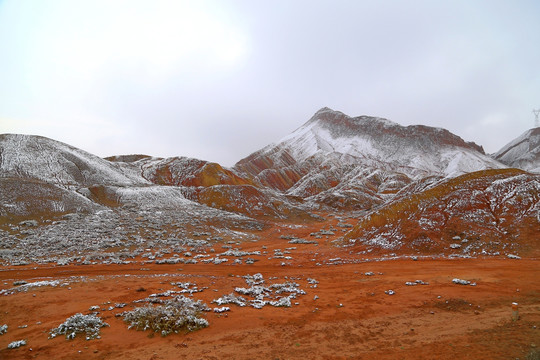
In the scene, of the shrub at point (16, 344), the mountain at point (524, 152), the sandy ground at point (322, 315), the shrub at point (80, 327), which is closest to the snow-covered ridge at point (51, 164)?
the sandy ground at point (322, 315)

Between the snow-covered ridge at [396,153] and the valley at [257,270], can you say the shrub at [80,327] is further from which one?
the snow-covered ridge at [396,153]

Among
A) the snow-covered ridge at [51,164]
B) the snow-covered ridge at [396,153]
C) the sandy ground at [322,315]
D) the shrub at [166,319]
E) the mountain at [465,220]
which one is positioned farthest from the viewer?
the snow-covered ridge at [396,153]

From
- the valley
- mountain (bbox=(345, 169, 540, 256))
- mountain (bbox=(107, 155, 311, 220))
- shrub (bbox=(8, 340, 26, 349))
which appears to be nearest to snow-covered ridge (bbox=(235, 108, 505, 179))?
mountain (bbox=(107, 155, 311, 220))

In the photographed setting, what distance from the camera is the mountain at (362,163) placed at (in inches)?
4683

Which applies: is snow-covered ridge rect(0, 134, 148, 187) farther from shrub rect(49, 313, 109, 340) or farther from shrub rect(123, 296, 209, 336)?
shrub rect(123, 296, 209, 336)

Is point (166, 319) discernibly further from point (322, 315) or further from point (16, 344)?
point (322, 315)

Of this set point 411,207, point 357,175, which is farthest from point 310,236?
point 357,175

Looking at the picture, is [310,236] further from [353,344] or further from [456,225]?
[353,344]

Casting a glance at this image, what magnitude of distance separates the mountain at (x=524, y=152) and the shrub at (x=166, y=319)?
207 m

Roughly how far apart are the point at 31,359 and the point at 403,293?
20.1m

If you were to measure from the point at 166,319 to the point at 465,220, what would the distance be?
32081 millimetres

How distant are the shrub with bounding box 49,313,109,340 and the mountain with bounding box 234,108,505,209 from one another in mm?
81724

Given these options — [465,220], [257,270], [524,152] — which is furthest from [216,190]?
[524,152]

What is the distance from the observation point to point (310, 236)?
4878 centimetres
